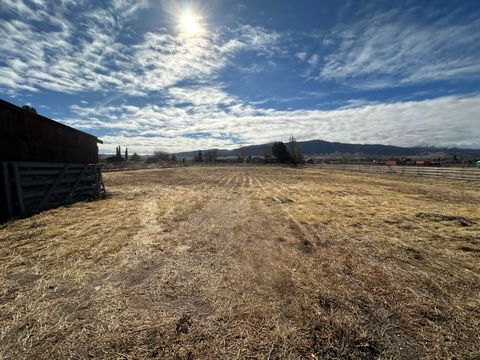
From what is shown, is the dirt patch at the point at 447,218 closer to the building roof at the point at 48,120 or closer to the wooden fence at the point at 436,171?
the building roof at the point at 48,120

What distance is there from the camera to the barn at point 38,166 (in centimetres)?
959

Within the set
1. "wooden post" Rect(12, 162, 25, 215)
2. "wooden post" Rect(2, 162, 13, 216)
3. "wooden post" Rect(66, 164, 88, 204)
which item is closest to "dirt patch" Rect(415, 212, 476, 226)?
"wooden post" Rect(12, 162, 25, 215)

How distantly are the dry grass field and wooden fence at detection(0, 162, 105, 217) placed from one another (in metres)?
2.33

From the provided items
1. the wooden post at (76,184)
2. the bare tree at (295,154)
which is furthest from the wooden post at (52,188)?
the bare tree at (295,154)

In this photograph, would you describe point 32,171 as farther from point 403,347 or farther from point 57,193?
point 403,347

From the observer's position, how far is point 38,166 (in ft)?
35.9

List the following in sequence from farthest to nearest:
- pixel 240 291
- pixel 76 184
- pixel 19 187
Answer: pixel 76 184 → pixel 19 187 → pixel 240 291

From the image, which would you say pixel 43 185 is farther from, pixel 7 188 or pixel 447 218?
pixel 447 218

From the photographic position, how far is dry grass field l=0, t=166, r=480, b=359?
9.59 ft

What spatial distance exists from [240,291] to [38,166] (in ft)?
39.4

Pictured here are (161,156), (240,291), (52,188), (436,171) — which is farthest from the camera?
(161,156)

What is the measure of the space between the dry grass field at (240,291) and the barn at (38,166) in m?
2.62

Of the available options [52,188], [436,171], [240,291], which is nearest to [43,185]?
[52,188]

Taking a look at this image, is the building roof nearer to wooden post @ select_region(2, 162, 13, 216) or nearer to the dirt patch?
wooden post @ select_region(2, 162, 13, 216)
